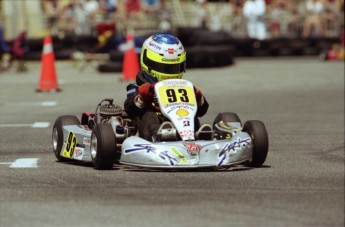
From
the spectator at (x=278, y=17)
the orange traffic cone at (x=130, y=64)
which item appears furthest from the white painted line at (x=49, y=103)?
the spectator at (x=278, y=17)

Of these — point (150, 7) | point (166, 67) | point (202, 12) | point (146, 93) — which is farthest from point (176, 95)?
point (202, 12)

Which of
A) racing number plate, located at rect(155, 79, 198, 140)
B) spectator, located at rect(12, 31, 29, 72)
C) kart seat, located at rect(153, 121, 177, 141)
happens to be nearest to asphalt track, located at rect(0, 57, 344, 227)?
kart seat, located at rect(153, 121, 177, 141)

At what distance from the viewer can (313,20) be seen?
30.0m

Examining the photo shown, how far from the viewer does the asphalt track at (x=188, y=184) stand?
250 inches

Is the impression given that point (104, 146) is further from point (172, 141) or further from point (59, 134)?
point (59, 134)

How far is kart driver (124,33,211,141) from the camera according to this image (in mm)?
8820

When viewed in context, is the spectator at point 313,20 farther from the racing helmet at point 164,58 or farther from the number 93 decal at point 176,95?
the number 93 decal at point 176,95

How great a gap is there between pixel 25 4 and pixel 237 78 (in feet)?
42.2

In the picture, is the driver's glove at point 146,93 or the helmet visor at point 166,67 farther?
the helmet visor at point 166,67

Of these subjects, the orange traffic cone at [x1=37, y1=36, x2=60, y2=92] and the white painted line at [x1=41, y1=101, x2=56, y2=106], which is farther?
the orange traffic cone at [x1=37, y1=36, x2=60, y2=92]

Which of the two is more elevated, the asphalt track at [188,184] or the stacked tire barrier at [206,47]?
the asphalt track at [188,184]

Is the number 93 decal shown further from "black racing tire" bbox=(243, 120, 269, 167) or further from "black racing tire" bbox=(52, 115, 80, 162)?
"black racing tire" bbox=(52, 115, 80, 162)

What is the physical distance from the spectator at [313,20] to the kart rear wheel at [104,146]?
21.6 metres

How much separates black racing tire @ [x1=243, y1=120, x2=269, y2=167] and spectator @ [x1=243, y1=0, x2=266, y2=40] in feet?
67.8
